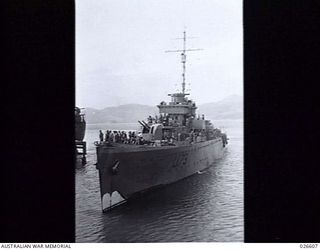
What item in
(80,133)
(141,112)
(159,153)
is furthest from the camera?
(159,153)

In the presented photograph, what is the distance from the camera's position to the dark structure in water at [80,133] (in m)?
1.57

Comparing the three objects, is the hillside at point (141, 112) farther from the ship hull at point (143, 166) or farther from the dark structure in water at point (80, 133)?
the ship hull at point (143, 166)

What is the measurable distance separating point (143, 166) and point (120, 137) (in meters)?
0.17

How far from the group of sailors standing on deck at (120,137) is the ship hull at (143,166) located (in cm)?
4

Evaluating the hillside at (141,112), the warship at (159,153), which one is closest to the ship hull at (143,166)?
the warship at (159,153)

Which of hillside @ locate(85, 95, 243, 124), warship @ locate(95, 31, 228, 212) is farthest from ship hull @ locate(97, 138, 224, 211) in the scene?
hillside @ locate(85, 95, 243, 124)

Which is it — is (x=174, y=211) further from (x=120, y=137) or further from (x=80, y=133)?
(x=80, y=133)

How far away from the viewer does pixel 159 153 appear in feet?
6.23

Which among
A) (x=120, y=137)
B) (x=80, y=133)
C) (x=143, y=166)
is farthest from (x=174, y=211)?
(x=80, y=133)
